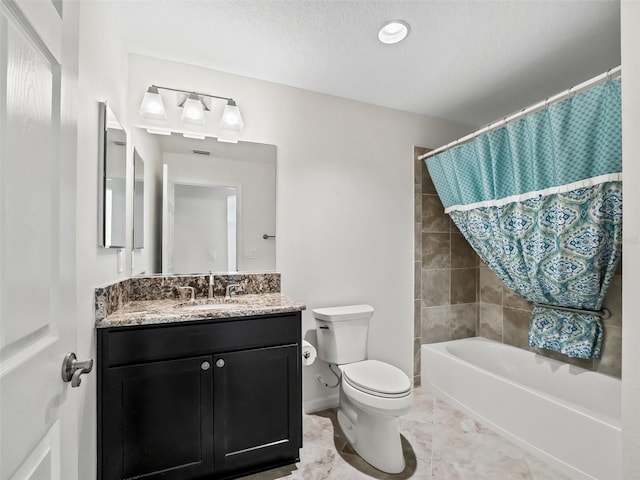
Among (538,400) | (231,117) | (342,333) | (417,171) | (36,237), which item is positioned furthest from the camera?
(417,171)

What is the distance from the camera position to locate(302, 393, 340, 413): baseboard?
2.29 metres

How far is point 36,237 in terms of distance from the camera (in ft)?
1.93

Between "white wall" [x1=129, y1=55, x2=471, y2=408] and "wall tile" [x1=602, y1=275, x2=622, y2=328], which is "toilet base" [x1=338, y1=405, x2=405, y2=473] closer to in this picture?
"white wall" [x1=129, y1=55, x2=471, y2=408]

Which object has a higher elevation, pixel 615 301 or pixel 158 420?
pixel 615 301

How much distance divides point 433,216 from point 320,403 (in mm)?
1810

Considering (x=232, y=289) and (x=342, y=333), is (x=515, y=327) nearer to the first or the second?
(x=342, y=333)

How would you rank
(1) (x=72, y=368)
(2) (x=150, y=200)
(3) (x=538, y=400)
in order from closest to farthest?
1. (1) (x=72, y=368)
2. (3) (x=538, y=400)
3. (2) (x=150, y=200)

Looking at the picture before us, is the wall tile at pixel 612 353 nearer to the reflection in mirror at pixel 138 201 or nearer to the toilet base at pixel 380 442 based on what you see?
the toilet base at pixel 380 442

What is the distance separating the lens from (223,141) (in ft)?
6.85

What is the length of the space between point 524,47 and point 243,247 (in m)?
2.11

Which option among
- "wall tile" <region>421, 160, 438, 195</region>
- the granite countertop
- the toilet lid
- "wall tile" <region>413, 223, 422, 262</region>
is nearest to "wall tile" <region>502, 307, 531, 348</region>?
"wall tile" <region>413, 223, 422, 262</region>

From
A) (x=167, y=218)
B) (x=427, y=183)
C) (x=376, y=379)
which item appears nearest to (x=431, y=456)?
(x=376, y=379)

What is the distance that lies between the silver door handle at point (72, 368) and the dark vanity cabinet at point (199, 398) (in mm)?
757

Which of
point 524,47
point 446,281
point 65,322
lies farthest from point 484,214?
point 65,322
